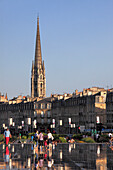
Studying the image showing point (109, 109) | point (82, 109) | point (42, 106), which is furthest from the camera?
point (42, 106)

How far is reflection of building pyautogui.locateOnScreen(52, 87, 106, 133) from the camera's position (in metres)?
146

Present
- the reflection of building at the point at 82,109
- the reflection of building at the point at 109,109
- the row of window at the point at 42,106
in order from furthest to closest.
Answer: the row of window at the point at 42,106 < the reflection of building at the point at 82,109 < the reflection of building at the point at 109,109

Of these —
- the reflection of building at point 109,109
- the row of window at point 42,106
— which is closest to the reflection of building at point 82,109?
the reflection of building at point 109,109

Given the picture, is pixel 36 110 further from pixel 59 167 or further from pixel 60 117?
pixel 59 167

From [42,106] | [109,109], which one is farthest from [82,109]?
[42,106]

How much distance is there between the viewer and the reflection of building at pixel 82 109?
146m

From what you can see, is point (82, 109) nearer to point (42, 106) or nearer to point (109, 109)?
point (109, 109)

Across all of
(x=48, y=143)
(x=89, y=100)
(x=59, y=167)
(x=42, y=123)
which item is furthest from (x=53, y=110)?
(x=59, y=167)

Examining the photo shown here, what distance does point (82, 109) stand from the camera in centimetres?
15825

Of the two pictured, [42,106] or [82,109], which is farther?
[42,106]

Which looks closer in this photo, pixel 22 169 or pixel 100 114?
pixel 22 169

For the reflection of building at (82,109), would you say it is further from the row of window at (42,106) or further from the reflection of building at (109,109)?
the row of window at (42,106)

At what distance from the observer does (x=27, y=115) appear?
646 feet

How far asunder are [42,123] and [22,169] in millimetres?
163979
